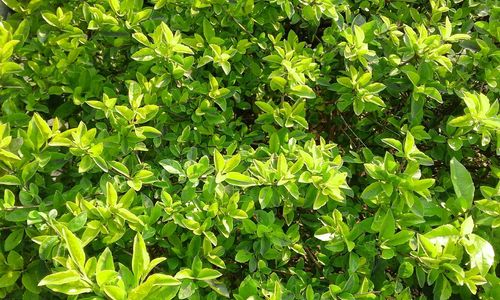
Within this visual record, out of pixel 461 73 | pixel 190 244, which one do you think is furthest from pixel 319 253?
pixel 461 73

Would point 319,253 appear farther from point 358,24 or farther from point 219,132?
point 358,24

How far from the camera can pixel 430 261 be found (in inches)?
59.2

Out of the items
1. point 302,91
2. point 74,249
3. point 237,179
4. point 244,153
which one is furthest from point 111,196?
point 302,91

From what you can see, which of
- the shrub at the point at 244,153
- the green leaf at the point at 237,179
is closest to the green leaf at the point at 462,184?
the shrub at the point at 244,153

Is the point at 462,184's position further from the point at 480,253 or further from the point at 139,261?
the point at 139,261

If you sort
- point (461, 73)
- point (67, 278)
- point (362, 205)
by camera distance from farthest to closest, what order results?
point (461, 73) < point (362, 205) < point (67, 278)

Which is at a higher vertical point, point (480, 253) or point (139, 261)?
point (139, 261)

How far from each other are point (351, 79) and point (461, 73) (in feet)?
1.47

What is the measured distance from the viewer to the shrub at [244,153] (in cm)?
154

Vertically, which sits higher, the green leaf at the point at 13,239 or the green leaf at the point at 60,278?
the green leaf at the point at 60,278

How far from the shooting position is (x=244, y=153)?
71.1 inches

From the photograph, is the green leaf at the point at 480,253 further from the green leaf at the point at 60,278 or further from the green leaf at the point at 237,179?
the green leaf at the point at 60,278

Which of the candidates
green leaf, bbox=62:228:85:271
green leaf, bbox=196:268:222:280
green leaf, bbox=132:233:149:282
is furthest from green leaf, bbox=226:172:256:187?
green leaf, bbox=62:228:85:271

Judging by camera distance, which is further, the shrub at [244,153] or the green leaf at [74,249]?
the shrub at [244,153]
